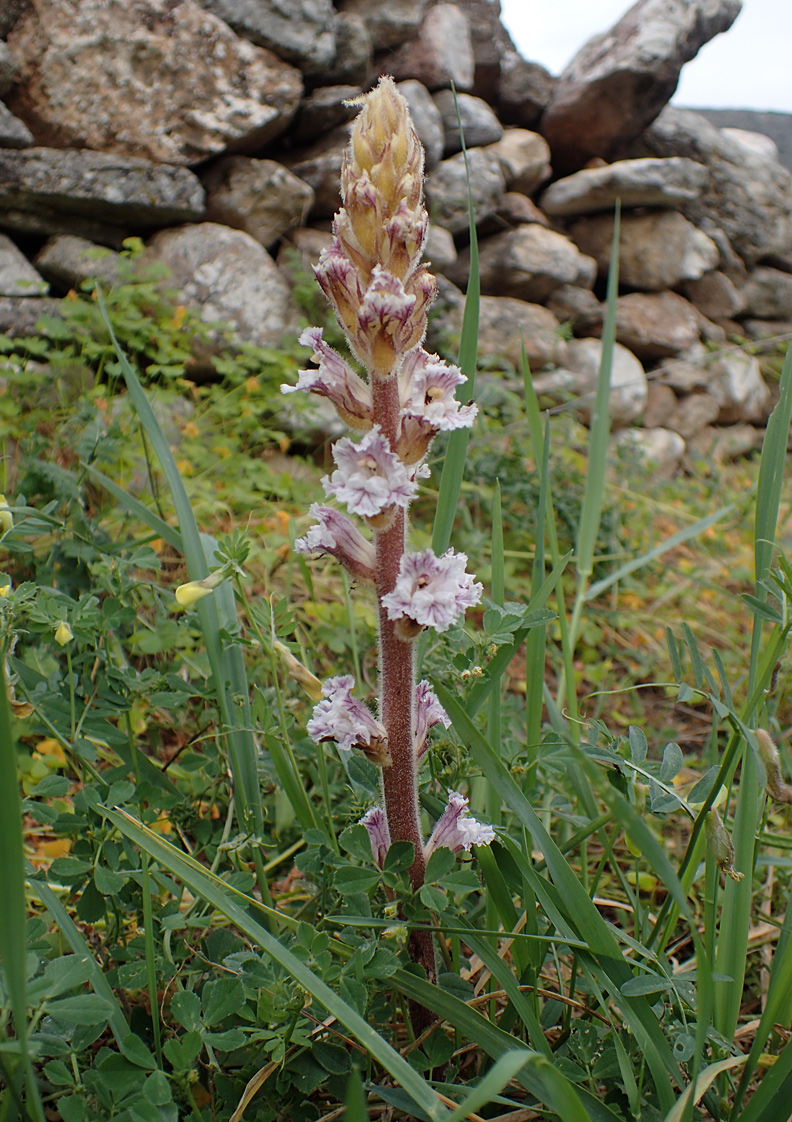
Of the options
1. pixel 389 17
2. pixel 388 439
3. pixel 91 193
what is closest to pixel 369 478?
pixel 388 439

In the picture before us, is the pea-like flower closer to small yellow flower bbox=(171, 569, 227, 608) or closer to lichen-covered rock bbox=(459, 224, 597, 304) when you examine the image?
small yellow flower bbox=(171, 569, 227, 608)

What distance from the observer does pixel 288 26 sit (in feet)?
12.5

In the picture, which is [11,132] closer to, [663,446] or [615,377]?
[615,377]

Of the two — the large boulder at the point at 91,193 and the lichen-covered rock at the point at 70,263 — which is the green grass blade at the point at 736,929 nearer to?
the lichen-covered rock at the point at 70,263

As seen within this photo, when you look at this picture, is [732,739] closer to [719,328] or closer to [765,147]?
[719,328]

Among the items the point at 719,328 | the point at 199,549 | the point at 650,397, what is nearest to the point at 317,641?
the point at 199,549

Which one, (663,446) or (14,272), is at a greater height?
(14,272)

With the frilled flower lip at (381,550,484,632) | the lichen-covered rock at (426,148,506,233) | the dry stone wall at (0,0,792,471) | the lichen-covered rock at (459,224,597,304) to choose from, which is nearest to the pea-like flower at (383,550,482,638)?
the frilled flower lip at (381,550,484,632)

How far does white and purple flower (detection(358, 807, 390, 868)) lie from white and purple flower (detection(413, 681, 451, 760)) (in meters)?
0.09

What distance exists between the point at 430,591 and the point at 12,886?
458 mm

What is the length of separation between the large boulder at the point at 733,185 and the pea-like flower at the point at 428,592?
635 centimetres

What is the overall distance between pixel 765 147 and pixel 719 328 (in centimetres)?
202

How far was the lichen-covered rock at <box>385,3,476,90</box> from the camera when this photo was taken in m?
4.57

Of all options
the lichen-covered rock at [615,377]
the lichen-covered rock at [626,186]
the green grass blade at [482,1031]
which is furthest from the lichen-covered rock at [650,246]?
the green grass blade at [482,1031]
